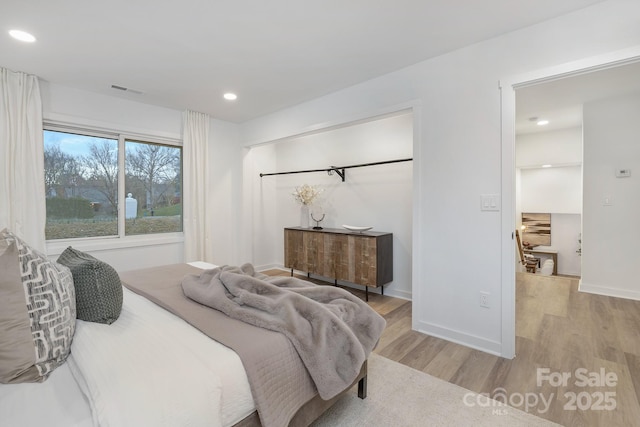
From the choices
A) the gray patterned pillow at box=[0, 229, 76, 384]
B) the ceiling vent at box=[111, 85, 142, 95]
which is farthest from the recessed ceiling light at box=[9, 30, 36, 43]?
the gray patterned pillow at box=[0, 229, 76, 384]

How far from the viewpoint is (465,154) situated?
2.51 meters

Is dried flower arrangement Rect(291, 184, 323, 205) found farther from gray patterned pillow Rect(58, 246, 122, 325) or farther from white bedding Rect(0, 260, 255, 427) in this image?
white bedding Rect(0, 260, 255, 427)

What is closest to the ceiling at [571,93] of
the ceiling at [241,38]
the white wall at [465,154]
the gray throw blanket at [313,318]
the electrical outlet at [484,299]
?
the white wall at [465,154]

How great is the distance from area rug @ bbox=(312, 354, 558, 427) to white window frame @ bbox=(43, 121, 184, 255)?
3.21 m

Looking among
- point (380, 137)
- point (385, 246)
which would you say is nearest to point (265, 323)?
point (385, 246)

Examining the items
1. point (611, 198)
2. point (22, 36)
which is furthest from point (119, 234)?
point (611, 198)

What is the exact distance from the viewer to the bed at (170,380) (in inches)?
36.3

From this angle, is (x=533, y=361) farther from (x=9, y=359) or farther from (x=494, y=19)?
(x=9, y=359)

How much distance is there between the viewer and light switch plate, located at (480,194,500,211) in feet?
7.70

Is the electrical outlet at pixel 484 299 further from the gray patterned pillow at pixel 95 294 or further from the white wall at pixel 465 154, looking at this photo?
the gray patterned pillow at pixel 95 294

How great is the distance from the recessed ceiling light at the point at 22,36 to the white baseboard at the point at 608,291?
6305 mm

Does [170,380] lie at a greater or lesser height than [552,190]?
lesser

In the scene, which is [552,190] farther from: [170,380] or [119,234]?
[119,234]

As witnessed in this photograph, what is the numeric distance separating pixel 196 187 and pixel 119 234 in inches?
43.3
